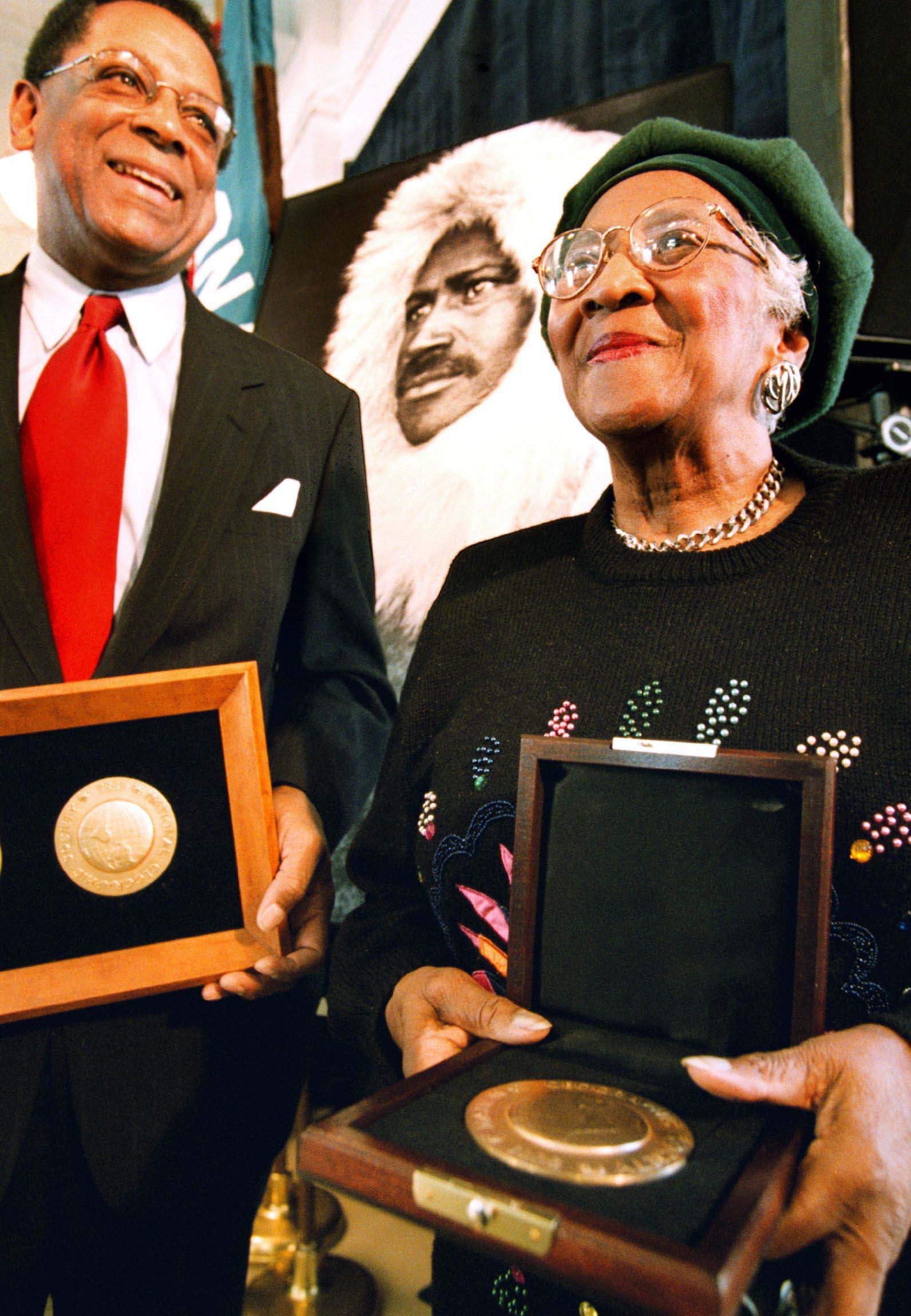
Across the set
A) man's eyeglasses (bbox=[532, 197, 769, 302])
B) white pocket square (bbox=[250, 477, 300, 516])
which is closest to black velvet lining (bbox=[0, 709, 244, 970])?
white pocket square (bbox=[250, 477, 300, 516])

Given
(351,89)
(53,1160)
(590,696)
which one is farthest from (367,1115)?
(351,89)

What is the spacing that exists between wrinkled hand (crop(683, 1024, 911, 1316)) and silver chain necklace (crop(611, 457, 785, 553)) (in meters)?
0.60

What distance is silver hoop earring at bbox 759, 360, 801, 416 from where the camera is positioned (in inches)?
42.4

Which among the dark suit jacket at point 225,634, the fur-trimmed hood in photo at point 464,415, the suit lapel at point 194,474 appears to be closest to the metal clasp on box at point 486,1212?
the dark suit jacket at point 225,634

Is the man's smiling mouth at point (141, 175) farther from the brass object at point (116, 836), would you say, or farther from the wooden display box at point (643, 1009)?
the wooden display box at point (643, 1009)

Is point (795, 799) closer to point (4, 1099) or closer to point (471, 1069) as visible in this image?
point (471, 1069)

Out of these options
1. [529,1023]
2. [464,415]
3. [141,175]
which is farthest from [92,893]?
[464,415]

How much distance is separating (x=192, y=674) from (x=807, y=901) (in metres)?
0.66

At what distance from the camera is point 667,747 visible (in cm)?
70

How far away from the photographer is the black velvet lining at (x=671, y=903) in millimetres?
670

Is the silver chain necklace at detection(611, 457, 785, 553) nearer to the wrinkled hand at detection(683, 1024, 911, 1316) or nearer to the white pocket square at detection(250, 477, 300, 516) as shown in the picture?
the white pocket square at detection(250, 477, 300, 516)

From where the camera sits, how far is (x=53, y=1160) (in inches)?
38.3

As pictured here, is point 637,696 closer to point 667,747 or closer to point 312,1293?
point 667,747

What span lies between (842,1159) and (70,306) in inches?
53.3
